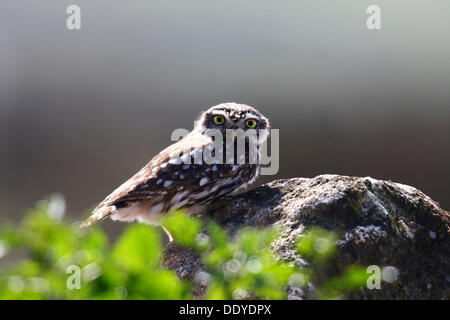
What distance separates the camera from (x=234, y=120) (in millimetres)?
3592

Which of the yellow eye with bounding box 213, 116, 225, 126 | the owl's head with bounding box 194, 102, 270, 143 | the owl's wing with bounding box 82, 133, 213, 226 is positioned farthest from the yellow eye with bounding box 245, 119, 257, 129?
the owl's wing with bounding box 82, 133, 213, 226

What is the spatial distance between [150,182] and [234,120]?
2.77 feet

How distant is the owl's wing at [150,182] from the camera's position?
304 cm

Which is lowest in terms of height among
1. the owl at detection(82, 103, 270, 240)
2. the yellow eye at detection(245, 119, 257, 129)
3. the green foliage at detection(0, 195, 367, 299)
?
the owl at detection(82, 103, 270, 240)

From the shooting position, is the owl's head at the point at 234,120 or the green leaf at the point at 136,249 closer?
the green leaf at the point at 136,249

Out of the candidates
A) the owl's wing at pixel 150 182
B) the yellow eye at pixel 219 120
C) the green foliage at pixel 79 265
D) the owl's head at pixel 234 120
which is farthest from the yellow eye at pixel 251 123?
the green foliage at pixel 79 265

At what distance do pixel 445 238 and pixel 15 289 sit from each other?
203cm

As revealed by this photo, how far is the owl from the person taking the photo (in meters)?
3.08

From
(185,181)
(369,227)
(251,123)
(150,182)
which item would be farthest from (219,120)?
(369,227)

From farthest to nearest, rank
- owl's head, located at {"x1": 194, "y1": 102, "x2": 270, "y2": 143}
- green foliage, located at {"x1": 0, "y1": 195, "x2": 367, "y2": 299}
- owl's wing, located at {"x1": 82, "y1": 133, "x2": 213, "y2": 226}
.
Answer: owl's head, located at {"x1": 194, "y1": 102, "x2": 270, "y2": 143} → owl's wing, located at {"x1": 82, "y1": 133, "x2": 213, "y2": 226} → green foliage, located at {"x1": 0, "y1": 195, "x2": 367, "y2": 299}

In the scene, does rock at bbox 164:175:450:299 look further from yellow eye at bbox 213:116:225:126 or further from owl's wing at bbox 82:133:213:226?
yellow eye at bbox 213:116:225:126

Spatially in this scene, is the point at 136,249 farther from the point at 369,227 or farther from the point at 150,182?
the point at 150,182

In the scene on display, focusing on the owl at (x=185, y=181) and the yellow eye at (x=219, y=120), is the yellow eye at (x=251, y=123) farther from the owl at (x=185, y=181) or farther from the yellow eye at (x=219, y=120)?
the yellow eye at (x=219, y=120)

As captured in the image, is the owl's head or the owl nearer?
the owl
